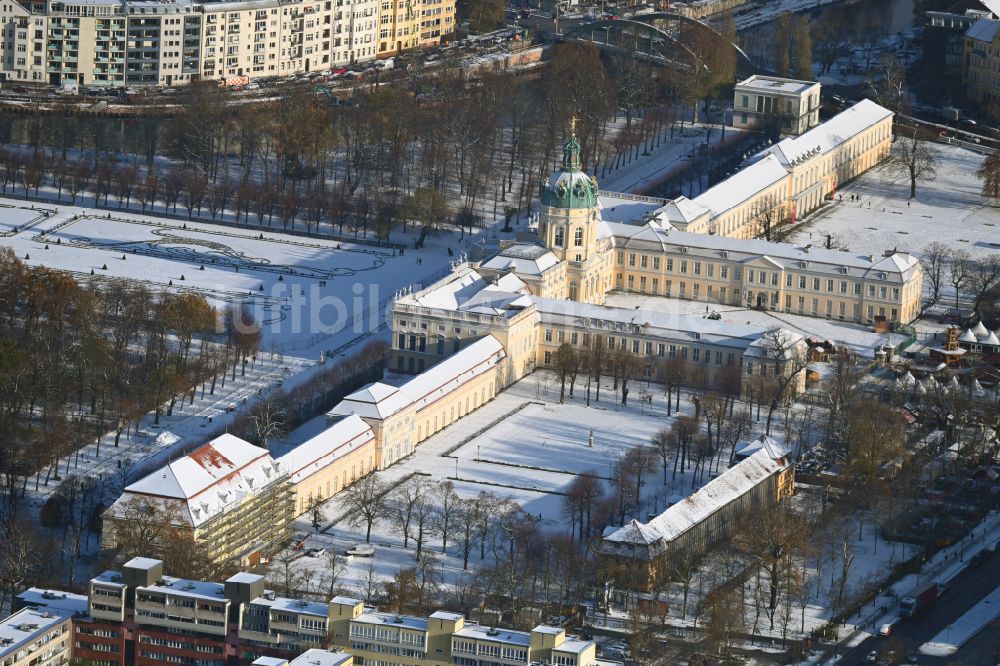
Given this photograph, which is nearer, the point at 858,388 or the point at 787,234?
the point at 858,388

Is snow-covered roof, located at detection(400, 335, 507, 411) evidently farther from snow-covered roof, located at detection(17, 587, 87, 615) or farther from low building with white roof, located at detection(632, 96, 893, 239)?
snow-covered roof, located at detection(17, 587, 87, 615)

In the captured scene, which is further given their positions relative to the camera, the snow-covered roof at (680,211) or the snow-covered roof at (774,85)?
the snow-covered roof at (774,85)

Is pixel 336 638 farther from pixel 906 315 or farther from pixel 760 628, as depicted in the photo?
pixel 906 315

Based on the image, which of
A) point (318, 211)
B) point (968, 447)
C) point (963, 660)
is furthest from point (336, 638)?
point (318, 211)

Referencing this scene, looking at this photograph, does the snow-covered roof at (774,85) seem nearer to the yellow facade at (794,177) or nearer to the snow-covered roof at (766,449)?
the yellow facade at (794,177)

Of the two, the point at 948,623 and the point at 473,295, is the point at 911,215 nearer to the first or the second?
the point at 473,295

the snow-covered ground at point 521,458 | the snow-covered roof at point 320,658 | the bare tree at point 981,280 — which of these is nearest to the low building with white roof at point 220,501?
the snow-covered ground at point 521,458
